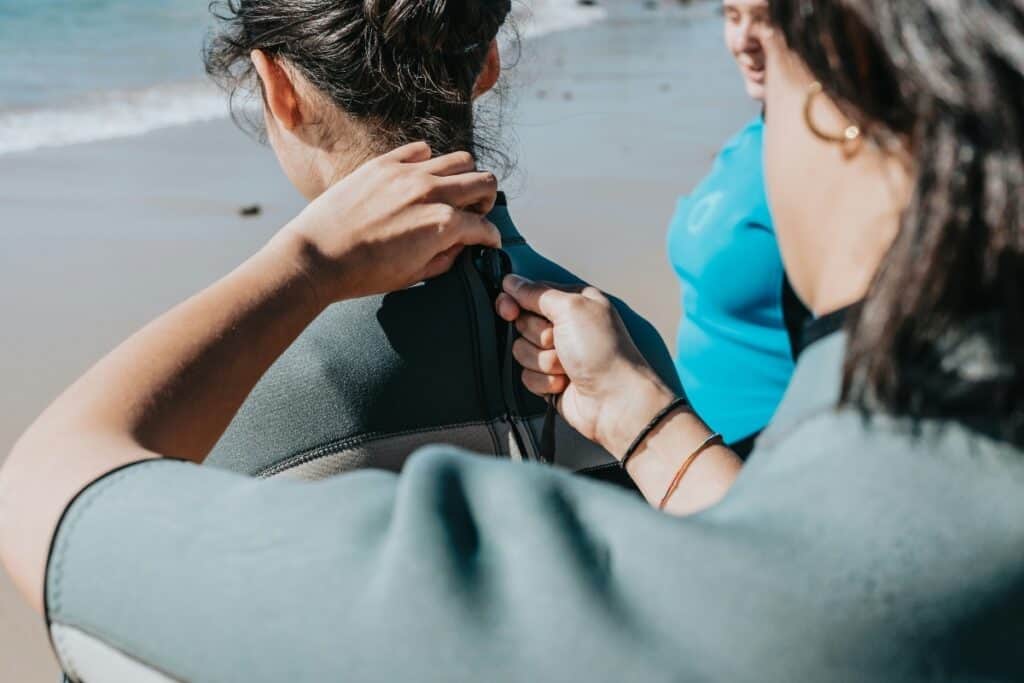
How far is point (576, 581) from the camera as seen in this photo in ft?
2.80

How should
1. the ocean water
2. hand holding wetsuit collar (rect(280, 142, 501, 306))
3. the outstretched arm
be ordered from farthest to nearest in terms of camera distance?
the ocean water → hand holding wetsuit collar (rect(280, 142, 501, 306)) → the outstretched arm

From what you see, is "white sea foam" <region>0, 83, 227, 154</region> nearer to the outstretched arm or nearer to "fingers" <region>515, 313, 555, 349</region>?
"fingers" <region>515, 313, 555, 349</region>

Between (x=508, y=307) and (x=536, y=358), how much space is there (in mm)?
92

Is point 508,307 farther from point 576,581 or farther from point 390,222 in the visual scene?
point 576,581

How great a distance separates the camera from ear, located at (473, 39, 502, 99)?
2.25m

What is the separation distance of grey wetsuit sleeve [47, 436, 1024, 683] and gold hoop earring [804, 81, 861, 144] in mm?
228

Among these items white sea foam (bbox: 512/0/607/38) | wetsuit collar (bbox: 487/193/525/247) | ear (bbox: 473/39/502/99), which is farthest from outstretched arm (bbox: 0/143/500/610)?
white sea foam (bbox: 512/0/607/38)

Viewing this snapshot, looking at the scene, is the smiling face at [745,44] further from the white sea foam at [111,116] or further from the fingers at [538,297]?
the white sea foam at [111,116]

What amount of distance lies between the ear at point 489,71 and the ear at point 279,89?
0.32 metres

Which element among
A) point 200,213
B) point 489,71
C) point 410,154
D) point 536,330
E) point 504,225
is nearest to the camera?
point 410,154

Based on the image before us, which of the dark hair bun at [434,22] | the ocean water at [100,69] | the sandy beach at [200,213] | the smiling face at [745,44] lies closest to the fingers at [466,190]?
the dark hair bun at [434,22]

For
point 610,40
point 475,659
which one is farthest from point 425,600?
point 610,40

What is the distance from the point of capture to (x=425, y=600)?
870 mm

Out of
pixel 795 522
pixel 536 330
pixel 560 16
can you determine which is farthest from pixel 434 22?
pixel 560 16
